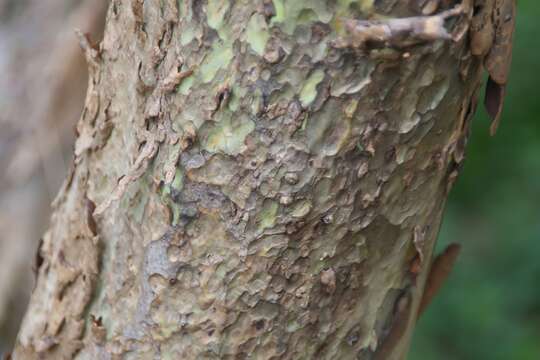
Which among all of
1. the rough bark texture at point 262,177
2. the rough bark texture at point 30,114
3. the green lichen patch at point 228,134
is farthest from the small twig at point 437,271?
the rough bark texture at point 30,114

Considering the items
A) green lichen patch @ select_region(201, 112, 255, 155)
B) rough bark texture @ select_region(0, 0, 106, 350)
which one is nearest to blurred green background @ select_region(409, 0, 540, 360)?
rough bark texture @ select_region(0, 0, 106, 350)

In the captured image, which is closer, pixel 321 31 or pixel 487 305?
pixel 321 31

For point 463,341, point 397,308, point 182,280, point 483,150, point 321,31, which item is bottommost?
point 463,341

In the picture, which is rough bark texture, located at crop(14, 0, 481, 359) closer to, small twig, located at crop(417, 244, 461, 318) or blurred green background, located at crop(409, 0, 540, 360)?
→ small twig, located at crop(417, 244, 461, 318)

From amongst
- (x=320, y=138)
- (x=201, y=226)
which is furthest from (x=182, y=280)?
(x=320, y=138)

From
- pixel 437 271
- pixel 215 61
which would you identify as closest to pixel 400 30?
pixel 215 61

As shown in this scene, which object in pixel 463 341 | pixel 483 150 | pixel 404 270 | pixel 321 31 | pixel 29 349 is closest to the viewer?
pixel 321 31

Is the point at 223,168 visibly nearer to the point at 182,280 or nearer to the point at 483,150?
the point at 182,280

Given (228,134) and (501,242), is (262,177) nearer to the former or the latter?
(228,134)

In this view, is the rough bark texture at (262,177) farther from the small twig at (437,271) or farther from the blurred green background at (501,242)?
the blurred green background at (501,242)
